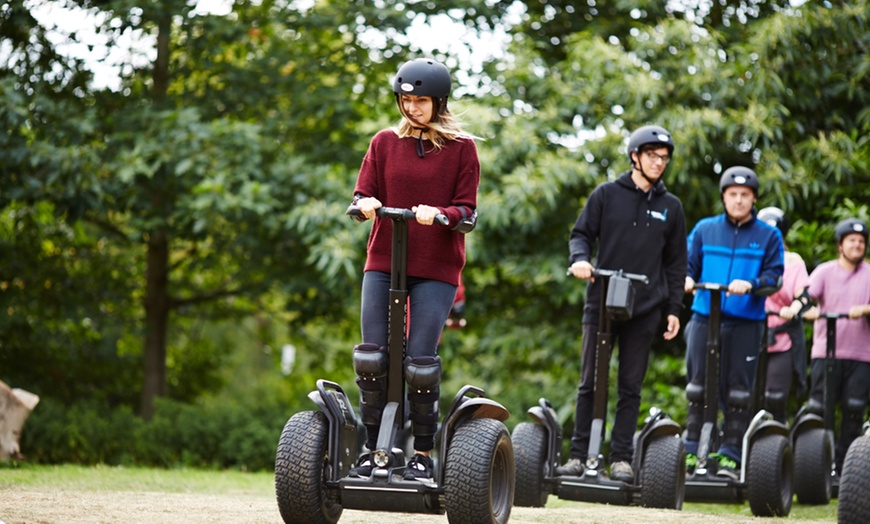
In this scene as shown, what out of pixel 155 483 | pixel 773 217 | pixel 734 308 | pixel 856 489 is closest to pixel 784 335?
pixel 773 217

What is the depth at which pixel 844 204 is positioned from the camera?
33.7 feet

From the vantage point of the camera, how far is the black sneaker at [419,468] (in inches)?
181

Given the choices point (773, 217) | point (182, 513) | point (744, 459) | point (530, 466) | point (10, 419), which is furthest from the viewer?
point (10, 419)

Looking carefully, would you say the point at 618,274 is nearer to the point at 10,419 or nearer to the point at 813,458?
the point at 813,458

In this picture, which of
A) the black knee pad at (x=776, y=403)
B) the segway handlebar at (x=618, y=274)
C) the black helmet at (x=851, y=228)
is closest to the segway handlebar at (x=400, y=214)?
the segway handlebar at (x=618, y=274)

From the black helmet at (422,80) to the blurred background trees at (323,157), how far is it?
5315 mm

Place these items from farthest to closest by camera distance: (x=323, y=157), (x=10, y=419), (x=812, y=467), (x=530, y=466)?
1. (x=323, y=157)
2. (x=10, y=419)
3. (x=812, y=467)
4. (x=530, y=466)

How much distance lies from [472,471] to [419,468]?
27cm

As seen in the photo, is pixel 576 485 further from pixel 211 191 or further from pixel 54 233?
pixel 54 233

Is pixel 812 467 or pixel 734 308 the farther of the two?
pixel 812 467

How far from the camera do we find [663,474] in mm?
6156

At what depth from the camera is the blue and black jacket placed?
7301 millimetres

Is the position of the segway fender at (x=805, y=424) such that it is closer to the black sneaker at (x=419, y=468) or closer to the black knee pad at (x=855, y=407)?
the black knee pad at (x=855, y=407)

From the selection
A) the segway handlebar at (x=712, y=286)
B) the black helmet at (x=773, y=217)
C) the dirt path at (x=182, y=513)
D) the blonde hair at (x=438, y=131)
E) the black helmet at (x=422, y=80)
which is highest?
the black helmet at (x=773, y=217)
